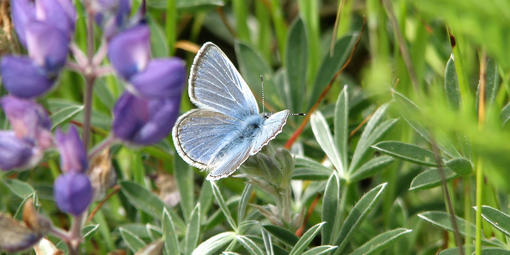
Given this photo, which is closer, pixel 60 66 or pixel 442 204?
pixel 60 66

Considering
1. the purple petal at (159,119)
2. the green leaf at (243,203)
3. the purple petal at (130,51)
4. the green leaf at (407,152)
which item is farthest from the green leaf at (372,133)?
the purple petal at (130,51)

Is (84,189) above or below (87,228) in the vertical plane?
above

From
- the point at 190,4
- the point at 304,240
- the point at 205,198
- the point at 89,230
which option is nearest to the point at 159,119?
the point at 304,240

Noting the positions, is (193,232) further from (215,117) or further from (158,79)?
(158,79)

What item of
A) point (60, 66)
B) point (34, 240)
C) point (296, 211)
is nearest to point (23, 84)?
point (60, 66)

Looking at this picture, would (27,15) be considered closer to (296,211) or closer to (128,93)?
(128,93)

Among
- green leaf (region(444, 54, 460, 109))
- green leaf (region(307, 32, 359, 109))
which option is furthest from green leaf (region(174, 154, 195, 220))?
green leaf (region(444, 54, 460, 109))

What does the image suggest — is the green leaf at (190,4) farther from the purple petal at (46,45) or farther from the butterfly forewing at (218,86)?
the purple petal at (46,45)
